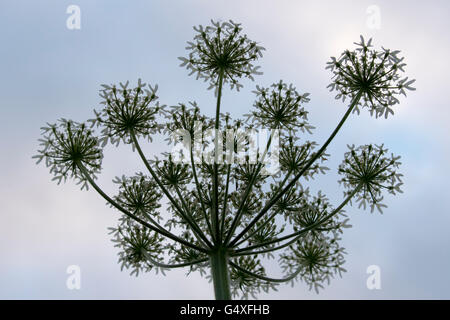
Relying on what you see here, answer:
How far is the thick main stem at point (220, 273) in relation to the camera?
10.2 metres

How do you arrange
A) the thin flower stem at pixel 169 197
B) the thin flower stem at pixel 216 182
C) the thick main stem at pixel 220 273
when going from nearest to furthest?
the thick main stem at pixel 220 273, the thin flower stem at pixel 169 197, the thin flower stem at pixel 216 182

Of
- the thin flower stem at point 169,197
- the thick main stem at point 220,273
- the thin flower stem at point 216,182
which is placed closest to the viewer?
Result: the thick main stem at point 220,273

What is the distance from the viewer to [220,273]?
1041cm

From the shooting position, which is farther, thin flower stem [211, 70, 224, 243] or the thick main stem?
thin flower stem [211, 70, 224, 243]

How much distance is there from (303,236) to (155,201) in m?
4.51

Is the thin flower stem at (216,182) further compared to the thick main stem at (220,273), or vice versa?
the thin flower stem at (216,182)

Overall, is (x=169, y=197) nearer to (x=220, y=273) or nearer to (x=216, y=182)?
(x=216, y=182)

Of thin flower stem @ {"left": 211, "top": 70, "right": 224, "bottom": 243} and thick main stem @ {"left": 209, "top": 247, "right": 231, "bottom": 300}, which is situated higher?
thin flower stem @ {"left": 211, "top": 70, "right": 224, "bottom": 243}

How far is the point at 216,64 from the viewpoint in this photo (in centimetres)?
1197

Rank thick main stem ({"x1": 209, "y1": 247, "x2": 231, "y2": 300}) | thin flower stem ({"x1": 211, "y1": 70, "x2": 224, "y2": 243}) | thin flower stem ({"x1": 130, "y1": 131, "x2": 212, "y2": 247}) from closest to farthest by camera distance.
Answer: thick main stem ({"x1": 209, "y1": 247, "x2": 231, "y2": 300}) → thin flower stem ({"x1": 130, "y1": 131, "x2": 212, "y2": 247}) → thin flower stem ({"x1": 211, "y1": 70, "x2": 224, "y2": 243})

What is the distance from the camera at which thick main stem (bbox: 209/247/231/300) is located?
10.2 meters

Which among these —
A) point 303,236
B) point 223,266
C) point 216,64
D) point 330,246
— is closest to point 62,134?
point 216,64

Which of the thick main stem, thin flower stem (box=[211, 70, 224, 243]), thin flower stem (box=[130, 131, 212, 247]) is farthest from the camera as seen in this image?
thin flower stem (box=[211, 70, 224, 243])
